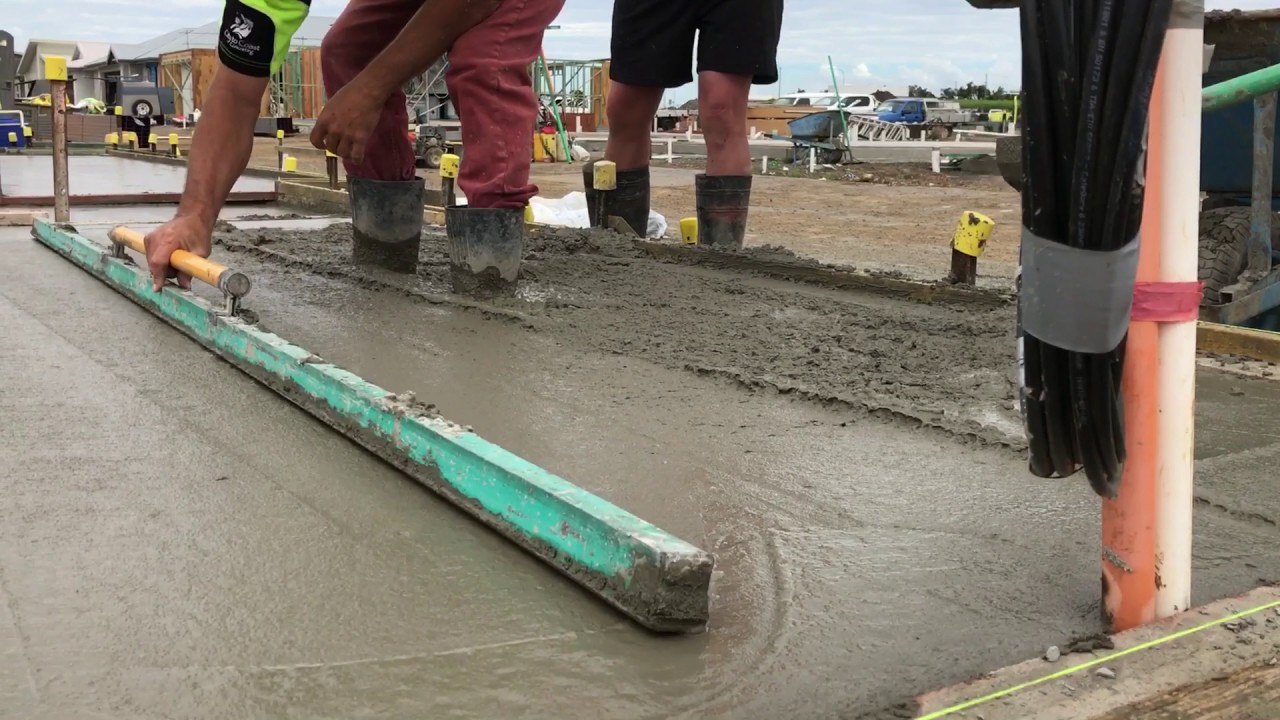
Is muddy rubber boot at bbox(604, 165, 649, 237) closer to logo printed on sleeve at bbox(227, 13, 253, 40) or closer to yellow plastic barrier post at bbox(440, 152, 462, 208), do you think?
yellow plastic barrier post at bbox(440, 152, 462, 208)

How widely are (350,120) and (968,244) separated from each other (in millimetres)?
1912

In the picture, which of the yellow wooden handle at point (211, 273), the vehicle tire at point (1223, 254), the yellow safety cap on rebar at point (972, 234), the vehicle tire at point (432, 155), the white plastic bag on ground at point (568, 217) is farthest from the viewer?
the vehicle tire at point (432, 155)

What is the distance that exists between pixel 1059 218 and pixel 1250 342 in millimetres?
1927

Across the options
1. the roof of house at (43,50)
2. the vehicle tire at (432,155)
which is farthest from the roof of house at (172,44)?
the vehicle tire at (432,155)

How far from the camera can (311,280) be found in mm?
3586

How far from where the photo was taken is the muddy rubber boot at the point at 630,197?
4797mm

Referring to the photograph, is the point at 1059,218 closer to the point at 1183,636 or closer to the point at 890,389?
the point at 1183,636

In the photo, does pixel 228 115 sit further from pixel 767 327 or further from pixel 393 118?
pixel 767 327

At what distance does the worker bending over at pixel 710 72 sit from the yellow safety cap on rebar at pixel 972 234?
1089 mm

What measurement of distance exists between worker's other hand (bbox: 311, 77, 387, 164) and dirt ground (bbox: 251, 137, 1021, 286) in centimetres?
257

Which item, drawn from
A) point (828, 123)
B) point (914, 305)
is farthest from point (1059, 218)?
point (828, 123)

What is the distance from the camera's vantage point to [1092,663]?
1191 millimetres

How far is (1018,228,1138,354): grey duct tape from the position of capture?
1188mm

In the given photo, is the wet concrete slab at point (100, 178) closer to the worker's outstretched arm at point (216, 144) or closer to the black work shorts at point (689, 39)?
the black work shorts at point (689, 39)
